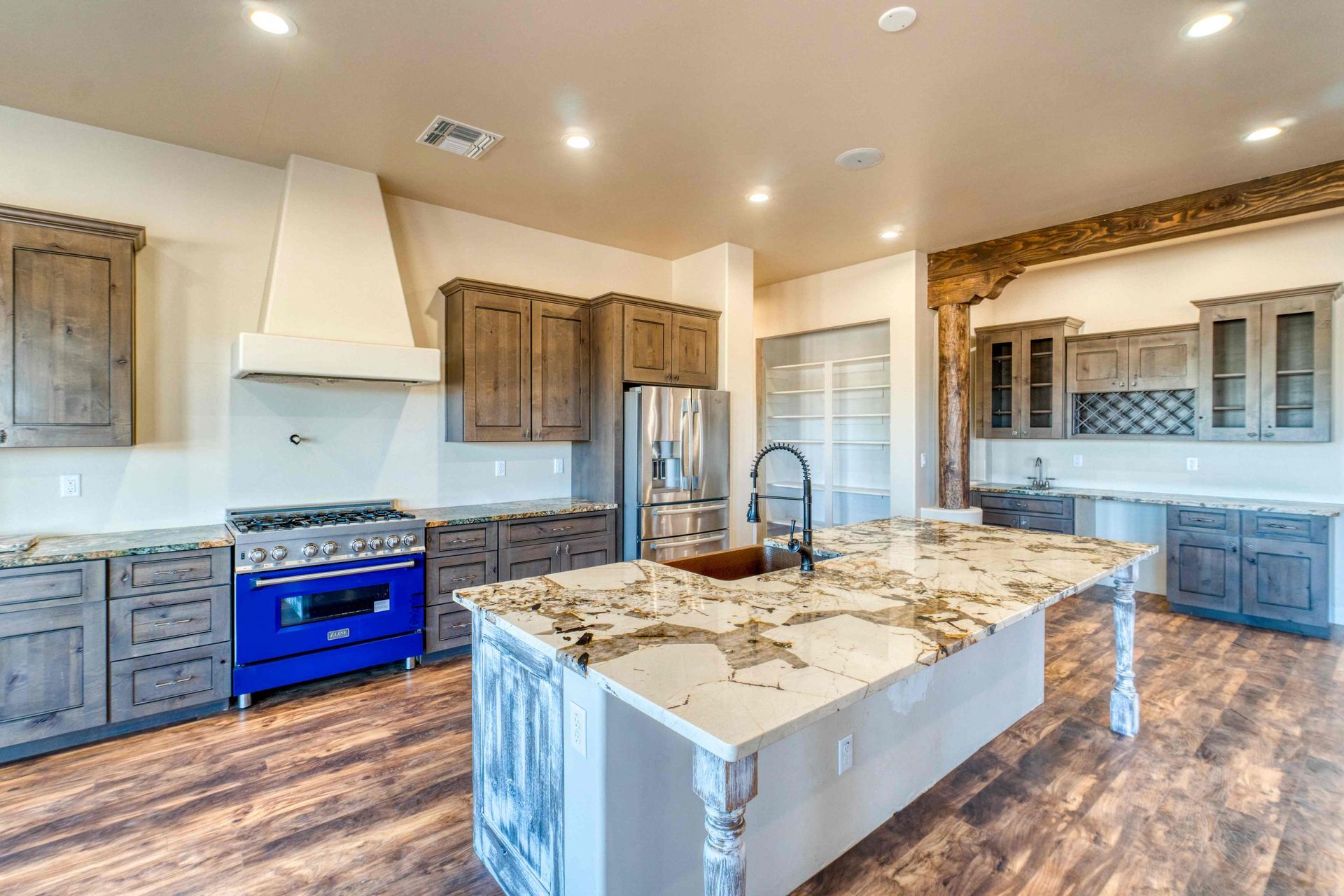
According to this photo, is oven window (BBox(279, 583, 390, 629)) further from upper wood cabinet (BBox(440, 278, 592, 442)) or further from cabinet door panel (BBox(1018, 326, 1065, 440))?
cabinet door panel (BBox(1018, 326, 1065, 440))

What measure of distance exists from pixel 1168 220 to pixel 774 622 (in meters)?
4.11

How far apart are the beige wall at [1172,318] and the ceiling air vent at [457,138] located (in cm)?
496

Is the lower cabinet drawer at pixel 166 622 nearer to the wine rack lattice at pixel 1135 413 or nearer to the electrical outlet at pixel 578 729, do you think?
the electrical outlet at pixel 578 729

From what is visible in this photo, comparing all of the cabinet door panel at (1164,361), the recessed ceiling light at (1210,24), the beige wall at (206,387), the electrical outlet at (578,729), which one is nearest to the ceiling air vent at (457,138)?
the beige wall at (206,387)

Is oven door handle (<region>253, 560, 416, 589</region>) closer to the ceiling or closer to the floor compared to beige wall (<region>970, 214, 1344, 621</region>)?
closer to the floor

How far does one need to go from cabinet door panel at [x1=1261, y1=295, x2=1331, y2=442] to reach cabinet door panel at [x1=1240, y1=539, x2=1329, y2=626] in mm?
781

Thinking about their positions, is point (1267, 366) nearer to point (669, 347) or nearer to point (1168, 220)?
point (1168, 220)

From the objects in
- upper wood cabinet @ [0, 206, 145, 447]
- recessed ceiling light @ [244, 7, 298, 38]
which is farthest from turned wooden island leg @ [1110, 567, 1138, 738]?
upper wood cabinet @ [0, 206, 145, 447]

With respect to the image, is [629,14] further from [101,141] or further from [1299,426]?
[1299,426]

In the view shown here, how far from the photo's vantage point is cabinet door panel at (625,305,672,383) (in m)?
4.32

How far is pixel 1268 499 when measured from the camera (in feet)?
14.7

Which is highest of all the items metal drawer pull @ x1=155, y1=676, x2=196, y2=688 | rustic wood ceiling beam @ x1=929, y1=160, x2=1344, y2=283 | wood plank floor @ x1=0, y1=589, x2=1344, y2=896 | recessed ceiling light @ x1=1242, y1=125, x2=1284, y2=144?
recessed ceiling light @ x1=1242, y1=125, x2=1284, y2=144

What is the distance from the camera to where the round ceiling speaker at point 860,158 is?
10.7 feet

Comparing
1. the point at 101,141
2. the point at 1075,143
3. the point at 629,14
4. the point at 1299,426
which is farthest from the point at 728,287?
the point at 1299,426
